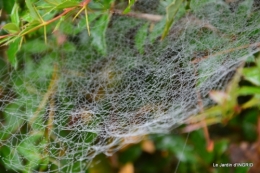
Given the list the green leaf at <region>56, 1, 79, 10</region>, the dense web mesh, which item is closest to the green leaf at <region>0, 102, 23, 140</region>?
the dense web mesh

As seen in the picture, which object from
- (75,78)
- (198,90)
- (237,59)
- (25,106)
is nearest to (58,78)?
(75,78)

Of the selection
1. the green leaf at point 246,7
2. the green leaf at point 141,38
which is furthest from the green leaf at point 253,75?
the green leaf at point 141,38

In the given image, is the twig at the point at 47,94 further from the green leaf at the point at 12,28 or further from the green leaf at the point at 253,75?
the green leaf at the point at 253,75

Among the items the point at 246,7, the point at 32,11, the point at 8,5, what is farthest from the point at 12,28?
the point at 246,7

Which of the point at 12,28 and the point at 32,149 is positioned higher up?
the point at 12,28

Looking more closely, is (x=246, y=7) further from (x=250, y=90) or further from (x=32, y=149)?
(x=32, y=149)

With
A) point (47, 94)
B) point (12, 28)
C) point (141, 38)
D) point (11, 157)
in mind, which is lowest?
point (11, 157)
